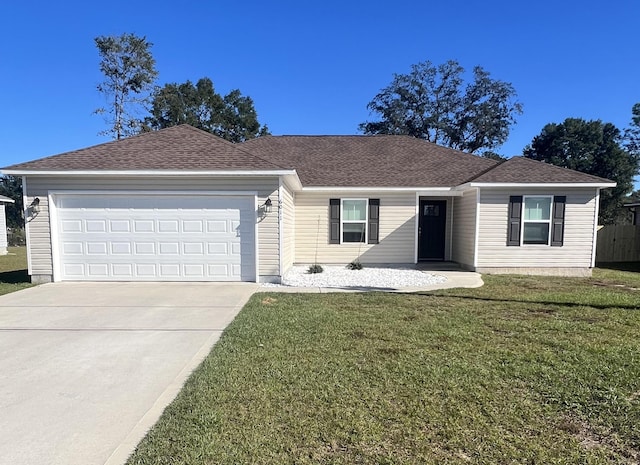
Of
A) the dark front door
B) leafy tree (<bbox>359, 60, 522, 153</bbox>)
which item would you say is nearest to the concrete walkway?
the dark front door

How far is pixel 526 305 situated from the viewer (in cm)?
683

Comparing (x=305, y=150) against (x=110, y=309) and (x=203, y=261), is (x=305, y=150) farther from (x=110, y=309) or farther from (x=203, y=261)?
(x=110, y=309)

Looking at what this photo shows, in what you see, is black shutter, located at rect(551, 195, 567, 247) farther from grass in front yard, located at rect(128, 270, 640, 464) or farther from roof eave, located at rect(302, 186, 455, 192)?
grass in front yard, located at rect(128, 270, 640, 464)

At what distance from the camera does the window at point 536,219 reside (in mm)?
10984

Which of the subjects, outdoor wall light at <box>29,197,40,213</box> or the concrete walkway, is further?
outdoor wall light at <box>29,197,40,213</box>

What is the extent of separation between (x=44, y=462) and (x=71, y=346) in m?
2.55

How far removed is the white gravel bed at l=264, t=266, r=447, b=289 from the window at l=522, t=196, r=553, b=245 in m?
3.43

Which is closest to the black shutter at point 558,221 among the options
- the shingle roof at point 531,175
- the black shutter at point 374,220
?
the shingle roof at point 531,175

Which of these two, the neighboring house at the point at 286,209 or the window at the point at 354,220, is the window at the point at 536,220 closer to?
the neighboring house at the point at 286,209

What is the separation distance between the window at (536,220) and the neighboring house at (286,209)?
31 millimetres

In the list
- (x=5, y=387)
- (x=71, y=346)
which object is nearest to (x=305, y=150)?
(x=71, y=346)

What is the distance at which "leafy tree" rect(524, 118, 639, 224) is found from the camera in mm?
31516

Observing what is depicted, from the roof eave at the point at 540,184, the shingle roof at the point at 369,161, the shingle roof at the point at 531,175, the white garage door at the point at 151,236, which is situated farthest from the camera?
the shingle roof at the point at 369,161

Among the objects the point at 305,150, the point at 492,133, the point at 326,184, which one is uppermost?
the point at 492,133
